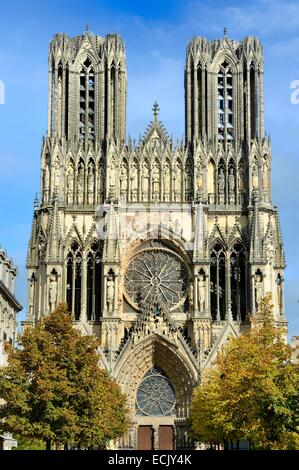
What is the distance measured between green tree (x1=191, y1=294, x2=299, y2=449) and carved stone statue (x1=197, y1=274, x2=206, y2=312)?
47.8 feet

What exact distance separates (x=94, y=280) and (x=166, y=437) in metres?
11.2

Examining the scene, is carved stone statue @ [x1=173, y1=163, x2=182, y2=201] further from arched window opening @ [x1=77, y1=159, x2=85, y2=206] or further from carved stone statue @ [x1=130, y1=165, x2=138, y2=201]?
arched window opening @ [x1=77, y1=159, x2=85, y2=206]

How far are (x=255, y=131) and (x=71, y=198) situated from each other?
13240mm

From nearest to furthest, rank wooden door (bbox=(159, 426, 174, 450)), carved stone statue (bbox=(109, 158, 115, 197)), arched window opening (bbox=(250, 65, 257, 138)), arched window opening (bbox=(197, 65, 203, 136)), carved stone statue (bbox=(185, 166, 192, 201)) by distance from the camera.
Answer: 1. wooden door (bbox=(159, 426, 174, 450))
2. carved stone statue (bbox=(109, 158, 115, 197))
3. carved stone statue (bbox=(185, 166, 192, 201))
4. arched window opening (bbox=(250, 65, 257, 138))
5. arched window opening (bbox=(197, 65, 203, 136))

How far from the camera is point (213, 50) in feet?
235

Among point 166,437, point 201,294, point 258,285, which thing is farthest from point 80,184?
point 166,437

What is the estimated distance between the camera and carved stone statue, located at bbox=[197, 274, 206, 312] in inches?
2586

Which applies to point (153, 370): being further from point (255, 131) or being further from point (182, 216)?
point (255, 131)

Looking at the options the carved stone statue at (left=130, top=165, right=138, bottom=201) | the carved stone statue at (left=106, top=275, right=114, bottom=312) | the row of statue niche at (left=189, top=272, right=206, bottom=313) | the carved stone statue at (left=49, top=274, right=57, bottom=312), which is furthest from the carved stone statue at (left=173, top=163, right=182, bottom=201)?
the carved stone statue at (left=49, top=274, right=57, bottom=312)

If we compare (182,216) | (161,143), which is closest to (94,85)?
(161,143)

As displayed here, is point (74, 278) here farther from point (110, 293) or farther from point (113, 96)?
point (113, 96)

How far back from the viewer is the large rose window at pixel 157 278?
221 ft

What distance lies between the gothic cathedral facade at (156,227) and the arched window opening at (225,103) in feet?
0.33

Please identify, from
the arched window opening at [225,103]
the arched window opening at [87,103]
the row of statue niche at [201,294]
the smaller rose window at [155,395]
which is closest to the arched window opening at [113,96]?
the arched window opening at [87,103]
